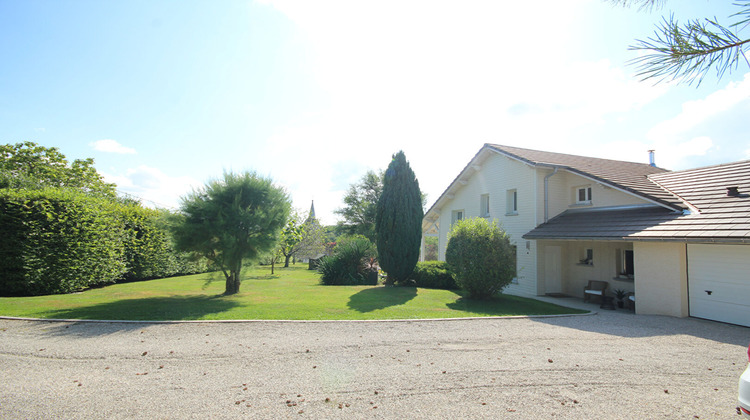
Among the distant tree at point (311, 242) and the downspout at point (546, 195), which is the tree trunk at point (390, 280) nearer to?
the downspout at point (546, 195)

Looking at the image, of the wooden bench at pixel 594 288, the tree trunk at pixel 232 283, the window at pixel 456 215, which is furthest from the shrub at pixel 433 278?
the tree trunk at pixel 232 283

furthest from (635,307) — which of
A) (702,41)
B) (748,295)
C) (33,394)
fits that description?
(33,394)

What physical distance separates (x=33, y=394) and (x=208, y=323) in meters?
3.92

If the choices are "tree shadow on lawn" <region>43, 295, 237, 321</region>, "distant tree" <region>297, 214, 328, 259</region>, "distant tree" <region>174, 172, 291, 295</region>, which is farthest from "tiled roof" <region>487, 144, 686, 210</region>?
"distant tree" <region>297, 214, 328, 259</region>

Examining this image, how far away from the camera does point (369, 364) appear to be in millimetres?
5844

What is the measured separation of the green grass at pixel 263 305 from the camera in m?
9.16

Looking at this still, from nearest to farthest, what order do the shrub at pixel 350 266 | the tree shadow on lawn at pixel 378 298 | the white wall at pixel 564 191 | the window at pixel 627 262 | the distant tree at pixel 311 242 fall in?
1. the tree shadow on lawn at pixel 378 298
2. the window at pixel 627 262
3. the white wall at pixel 564 191
4. the shrub at pixel 350 266
5. the distant tree at pixel 311 242

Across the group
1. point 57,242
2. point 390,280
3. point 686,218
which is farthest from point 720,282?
point 57,242

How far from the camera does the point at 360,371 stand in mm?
5523

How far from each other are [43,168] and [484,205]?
38267 millimetres

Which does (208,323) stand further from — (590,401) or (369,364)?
(590,401)

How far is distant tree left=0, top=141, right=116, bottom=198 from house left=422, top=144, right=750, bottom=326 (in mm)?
34503

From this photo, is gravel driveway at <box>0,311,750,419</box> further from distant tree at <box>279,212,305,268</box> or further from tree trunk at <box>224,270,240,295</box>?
distant tree at <box>279,212,305,268</box>

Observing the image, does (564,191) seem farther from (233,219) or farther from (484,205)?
(233,219)
